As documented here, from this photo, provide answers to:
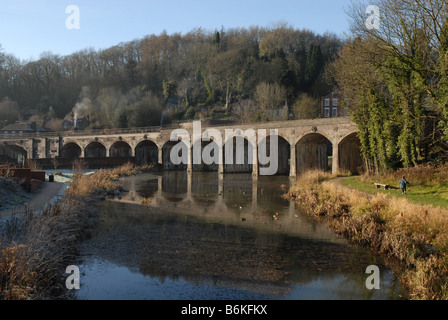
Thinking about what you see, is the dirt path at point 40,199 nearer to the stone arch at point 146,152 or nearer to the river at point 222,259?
the river at point 222,259

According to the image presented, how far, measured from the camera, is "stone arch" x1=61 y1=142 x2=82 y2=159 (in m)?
59.6

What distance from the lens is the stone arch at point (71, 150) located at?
59591 millimetres

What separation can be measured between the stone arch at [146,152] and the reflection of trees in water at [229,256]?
40088 mm

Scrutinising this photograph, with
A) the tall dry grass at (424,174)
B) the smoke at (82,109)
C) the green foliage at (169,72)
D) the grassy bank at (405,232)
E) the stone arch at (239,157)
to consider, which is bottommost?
the grassy bank at (405,232)

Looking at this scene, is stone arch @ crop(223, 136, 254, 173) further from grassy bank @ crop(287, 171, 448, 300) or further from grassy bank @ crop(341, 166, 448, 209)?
grassy bank @ crop(287, 171, 448, 300)

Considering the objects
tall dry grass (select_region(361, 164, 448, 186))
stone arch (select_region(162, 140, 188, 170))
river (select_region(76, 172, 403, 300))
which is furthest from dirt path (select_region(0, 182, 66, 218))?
stone arch (select_region(162, 140, 188, 170))

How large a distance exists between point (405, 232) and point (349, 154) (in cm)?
2233

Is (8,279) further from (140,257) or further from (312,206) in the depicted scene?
(312,206)

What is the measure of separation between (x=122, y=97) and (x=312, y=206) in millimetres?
65256

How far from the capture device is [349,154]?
111 feet

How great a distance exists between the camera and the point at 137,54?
318ft

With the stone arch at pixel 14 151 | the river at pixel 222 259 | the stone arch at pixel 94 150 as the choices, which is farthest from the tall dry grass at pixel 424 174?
the stone arch at pixel 14 151

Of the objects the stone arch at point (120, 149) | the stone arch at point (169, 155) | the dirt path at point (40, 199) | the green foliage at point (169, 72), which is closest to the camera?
the dirt path at point (40, 199)
